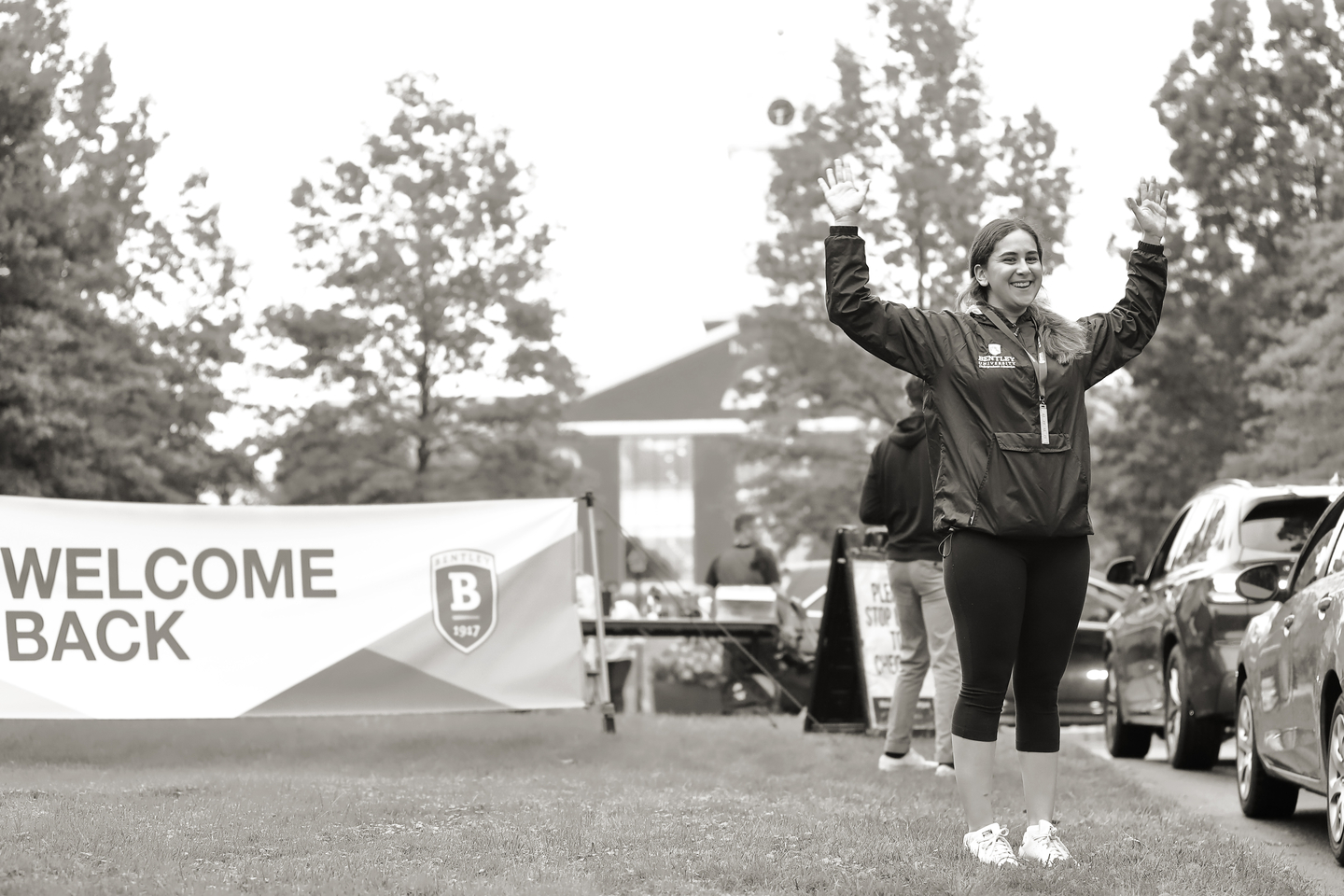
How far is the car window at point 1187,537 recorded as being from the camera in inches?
458

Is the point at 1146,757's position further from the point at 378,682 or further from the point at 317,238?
the point at 317,238

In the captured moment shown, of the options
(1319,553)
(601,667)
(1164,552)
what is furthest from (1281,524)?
(601,667)

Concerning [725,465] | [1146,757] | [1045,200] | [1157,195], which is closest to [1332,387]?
[1045,200]

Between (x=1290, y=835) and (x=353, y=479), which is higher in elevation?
(x=353, y=479)

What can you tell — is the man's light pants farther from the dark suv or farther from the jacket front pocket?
the jacket front pocket

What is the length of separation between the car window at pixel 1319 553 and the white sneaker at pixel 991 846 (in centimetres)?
292

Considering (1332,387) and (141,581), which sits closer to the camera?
(141,581)

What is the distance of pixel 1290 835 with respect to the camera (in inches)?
318

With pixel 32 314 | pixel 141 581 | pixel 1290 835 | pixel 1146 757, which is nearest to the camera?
pixel 1290 835

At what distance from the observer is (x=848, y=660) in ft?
40.0

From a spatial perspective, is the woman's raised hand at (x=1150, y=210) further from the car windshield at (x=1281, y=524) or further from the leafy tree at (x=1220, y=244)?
the leafy tree at (x=1220, y=244)

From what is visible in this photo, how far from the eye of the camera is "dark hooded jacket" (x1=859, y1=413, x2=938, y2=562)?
9516 mm

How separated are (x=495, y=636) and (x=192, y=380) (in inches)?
798

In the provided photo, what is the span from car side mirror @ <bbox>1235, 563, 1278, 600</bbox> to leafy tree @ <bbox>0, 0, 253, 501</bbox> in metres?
17.9
